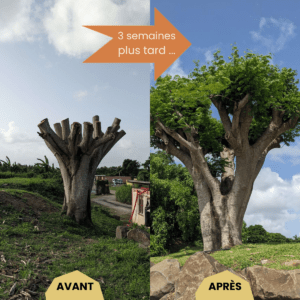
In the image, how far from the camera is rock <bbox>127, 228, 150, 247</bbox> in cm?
651

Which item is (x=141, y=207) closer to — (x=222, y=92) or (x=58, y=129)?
(x=58, y=129)

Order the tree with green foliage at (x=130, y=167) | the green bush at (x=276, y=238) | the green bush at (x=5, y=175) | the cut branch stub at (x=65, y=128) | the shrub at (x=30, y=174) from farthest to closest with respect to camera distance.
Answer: the shrub at (x=30, y=174) < the green bush at (x=5, y=175) < the tree with green foliage at (x=130, y=167) < the green bush at (x=276, y=238) < the cut branch stub at (x=65, y=128)

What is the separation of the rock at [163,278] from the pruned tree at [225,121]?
3.87 metres

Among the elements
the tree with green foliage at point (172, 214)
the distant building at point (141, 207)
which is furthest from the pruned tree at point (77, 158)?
the tree with green foliage at point (172, 214)

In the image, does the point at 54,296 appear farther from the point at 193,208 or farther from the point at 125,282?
the point at 193,208

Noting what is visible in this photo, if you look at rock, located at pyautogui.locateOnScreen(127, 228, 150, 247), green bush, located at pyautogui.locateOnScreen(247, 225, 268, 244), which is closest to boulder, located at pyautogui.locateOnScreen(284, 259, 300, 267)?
rock, located at pyautogui.locateOnScreen(127, 228, 150, 247)

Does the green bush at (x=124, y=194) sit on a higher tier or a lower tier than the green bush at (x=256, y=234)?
higher

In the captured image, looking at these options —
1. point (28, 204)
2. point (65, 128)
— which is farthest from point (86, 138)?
point (28, 204)

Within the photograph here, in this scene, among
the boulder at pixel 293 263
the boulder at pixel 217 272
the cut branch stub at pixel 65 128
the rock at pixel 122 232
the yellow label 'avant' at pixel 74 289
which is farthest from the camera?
the cut branch stub at pixel 65 128

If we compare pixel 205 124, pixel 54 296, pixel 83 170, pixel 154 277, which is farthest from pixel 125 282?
pixel 205 124

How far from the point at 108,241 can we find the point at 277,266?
3.74 meters

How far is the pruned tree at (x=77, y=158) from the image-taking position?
333 inches

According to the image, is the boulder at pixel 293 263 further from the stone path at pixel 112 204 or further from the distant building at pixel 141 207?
the stone path at pixel 112 204

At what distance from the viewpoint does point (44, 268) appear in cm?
479
